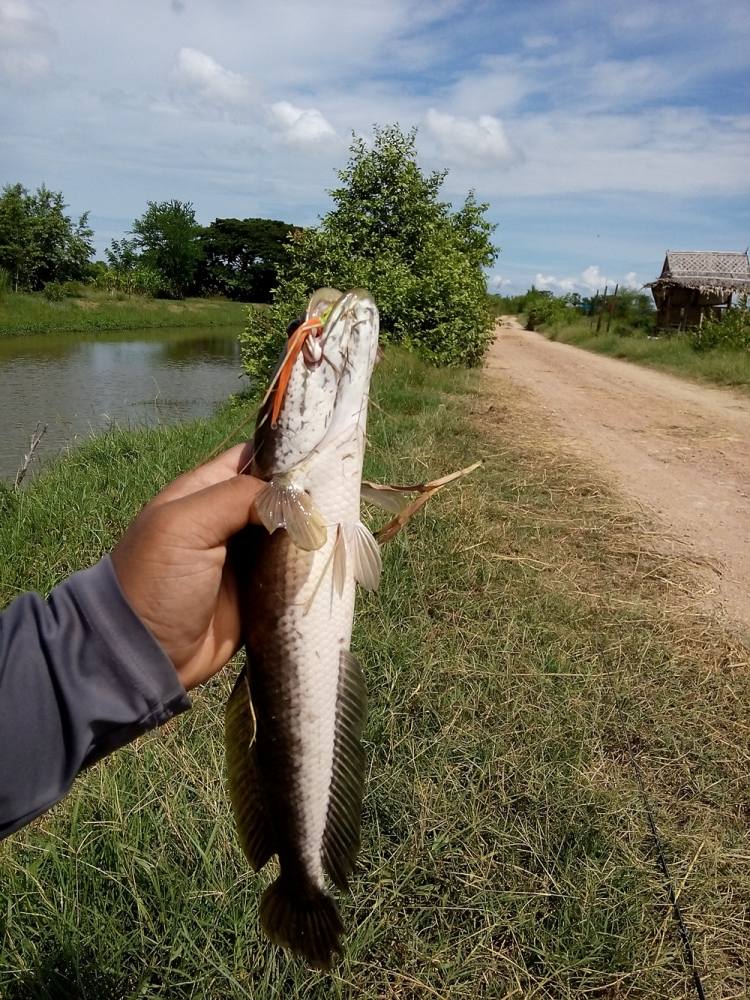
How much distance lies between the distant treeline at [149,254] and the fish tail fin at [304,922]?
131 ft

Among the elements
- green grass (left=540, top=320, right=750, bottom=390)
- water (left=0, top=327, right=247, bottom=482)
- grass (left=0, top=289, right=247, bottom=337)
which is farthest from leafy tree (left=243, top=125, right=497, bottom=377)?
grass (left=0, top=289, right=247, bottom=337)

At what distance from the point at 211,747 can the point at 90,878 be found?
2.17ft

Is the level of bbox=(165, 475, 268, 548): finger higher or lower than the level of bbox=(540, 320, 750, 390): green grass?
higher

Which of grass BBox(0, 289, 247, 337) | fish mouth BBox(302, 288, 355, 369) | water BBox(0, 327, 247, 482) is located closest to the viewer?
fish mouth BBox(302, 288, 355, 369)

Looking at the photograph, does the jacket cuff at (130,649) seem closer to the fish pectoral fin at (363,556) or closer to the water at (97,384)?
the fish pectoral fin at (363,556)

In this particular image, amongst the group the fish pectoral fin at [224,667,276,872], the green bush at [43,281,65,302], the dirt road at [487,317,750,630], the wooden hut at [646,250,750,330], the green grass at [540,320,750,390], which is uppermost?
the wooden hut at [646,250,750,330]

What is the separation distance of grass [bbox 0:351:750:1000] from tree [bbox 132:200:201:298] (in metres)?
55.4

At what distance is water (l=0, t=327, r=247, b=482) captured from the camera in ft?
39.7

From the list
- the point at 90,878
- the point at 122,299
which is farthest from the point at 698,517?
the point at 122,299

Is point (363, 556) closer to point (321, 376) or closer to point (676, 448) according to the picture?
point (321, 376)

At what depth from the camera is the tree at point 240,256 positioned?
58812 millimetres

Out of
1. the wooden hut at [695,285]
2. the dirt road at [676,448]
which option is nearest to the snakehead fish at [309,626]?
the dirt road at [676,448]

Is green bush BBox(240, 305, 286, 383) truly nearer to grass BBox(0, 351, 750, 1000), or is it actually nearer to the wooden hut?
grass BBox(0, 351, 750, 1000)

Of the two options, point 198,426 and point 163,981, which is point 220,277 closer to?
point 198,426
